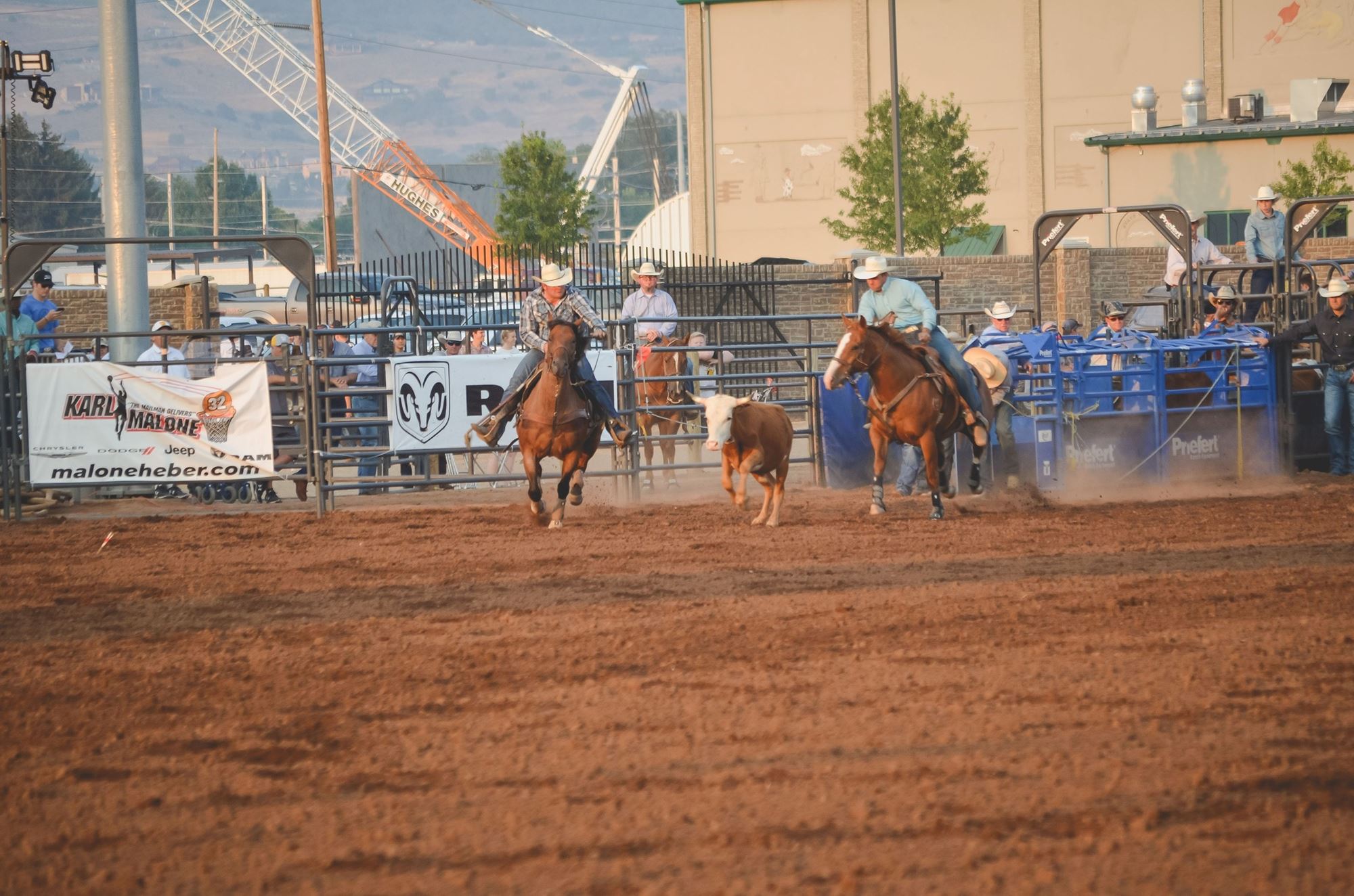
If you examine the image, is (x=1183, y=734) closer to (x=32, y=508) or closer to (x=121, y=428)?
(x=121, y=428)

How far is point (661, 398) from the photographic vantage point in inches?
705

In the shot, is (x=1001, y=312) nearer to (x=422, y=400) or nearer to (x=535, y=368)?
(x=535, y=368)

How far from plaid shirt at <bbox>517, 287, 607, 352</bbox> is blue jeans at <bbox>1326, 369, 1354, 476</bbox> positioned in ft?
27.2

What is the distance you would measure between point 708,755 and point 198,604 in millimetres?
5124

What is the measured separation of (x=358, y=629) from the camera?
29.5ft

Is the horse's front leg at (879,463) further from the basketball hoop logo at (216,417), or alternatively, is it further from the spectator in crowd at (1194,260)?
the basketball hoop logo at (216,417)

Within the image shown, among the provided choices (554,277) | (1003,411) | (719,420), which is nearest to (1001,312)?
(1003,411)

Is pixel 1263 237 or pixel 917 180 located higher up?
pixel 917 180

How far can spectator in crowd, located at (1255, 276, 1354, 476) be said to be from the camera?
54.9 feet

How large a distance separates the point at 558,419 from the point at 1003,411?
468 centimetres

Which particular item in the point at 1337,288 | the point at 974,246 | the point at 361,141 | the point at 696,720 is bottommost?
the point at 696,720

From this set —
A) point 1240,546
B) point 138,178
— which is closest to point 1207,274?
point 1240,546

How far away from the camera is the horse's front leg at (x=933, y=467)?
543 inches

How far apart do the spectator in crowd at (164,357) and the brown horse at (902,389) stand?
6053mm
